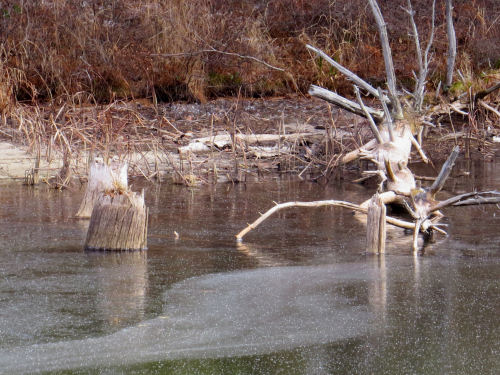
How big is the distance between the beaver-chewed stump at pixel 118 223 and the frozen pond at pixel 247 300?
0.20 m

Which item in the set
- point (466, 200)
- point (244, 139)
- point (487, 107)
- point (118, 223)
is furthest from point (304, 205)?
point (487, 107)

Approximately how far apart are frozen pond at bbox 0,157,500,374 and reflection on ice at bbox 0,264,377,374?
16 mm

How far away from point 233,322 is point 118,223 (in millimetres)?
2651

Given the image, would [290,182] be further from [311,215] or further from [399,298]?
[399,298]

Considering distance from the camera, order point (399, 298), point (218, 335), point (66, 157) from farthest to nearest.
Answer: point (66, 157) → point (399, 298) → point (218, 335)

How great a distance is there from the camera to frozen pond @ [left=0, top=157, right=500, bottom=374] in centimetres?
566

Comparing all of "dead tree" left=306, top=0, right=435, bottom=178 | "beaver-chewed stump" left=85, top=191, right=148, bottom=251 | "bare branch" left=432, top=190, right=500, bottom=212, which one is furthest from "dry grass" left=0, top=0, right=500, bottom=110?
"beaver-chewed stump" left=85, top=191, right=148, bottom=251

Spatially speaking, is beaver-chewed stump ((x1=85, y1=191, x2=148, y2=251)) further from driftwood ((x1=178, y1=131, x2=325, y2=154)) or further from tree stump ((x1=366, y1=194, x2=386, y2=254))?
driftwood ((x1=178, y1=131, x2=325, y2=154))

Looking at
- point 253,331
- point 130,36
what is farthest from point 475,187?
point 130,36

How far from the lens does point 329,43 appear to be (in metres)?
22.9

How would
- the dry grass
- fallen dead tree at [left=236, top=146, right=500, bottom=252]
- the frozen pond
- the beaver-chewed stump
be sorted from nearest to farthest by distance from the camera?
the frozen pond, the beaver-chewed stump, fallen dead tree at [left=236, top=146, right=500, bottom=252], the dry grass

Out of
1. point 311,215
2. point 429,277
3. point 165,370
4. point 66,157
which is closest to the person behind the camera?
point 165,370

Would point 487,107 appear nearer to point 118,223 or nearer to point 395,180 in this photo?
point 395,180

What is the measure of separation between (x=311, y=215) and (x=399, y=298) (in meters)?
4.41
